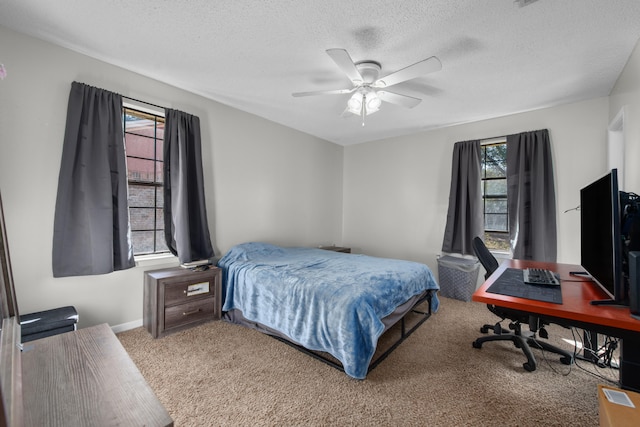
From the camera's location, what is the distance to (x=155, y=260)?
2.92 meters

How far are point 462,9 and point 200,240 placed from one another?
319cm

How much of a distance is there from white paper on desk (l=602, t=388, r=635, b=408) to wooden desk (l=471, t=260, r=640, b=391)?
224 millimetres

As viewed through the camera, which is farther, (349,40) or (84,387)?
(349,40)

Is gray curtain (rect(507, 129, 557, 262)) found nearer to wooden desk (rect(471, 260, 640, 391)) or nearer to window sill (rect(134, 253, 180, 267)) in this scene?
wooden desk (rect(471, 260, 640, 391))

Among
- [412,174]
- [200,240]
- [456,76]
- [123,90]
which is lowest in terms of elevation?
[200,240]

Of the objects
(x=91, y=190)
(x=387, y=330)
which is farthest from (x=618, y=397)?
(x=91, y=190)

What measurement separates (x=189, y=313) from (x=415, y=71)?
10.0 feet

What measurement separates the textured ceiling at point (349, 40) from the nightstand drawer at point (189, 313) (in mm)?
2363

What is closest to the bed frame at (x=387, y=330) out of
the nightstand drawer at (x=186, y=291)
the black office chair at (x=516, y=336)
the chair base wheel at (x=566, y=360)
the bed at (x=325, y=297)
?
the bed at (x=325, y=297)

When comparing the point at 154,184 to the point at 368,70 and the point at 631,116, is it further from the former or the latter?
the point at 631,116

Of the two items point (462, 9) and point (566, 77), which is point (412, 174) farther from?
point (462, 9)

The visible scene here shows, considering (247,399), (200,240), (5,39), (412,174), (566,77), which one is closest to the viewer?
(247,399)

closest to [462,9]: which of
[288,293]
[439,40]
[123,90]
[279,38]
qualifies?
[439,40]

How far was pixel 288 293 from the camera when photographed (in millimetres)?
Answer: 2410
